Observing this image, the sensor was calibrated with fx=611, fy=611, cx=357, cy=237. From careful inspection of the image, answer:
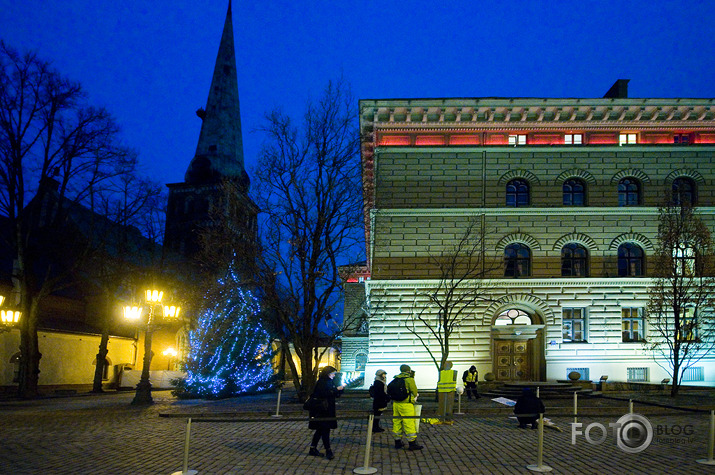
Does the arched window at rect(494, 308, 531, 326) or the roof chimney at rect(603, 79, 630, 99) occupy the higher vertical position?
the roof chimney at rect(603, 79, 630, 99)

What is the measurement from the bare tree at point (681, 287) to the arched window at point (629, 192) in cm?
256

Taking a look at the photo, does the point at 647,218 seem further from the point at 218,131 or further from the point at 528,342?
the point at 218,131

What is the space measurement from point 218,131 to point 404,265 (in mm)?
44066

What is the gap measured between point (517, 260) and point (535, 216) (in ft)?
8.03

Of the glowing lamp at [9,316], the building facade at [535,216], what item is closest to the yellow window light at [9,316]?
the glowing lamp at [9,316]

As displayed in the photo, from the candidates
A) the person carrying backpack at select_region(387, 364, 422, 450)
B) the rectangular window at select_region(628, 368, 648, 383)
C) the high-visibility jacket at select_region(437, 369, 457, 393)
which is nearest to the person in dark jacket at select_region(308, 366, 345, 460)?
the person carrying backpack at select_region(387, 364, 422, 450)

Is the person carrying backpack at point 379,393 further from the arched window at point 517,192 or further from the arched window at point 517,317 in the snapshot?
the arched window at point 517,192

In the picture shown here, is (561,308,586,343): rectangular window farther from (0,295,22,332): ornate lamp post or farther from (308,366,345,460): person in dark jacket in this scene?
(0,295,22,332): ornate lamp post

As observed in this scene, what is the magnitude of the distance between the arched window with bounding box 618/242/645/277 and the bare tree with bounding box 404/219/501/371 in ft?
21.0

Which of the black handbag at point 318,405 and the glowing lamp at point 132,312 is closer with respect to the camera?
the black handbag at point 318,405

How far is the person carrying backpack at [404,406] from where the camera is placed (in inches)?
494

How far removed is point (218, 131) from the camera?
69062 millimetres

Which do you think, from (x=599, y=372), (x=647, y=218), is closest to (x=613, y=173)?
(x=647, y=218)

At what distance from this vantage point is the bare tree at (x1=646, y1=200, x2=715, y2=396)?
1017 inches
